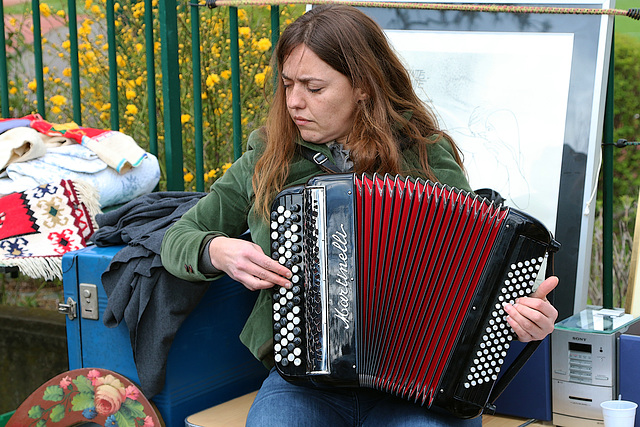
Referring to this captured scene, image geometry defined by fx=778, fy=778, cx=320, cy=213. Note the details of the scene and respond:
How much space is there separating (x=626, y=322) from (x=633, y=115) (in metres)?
1.86

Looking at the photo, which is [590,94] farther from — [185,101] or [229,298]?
[185,101]

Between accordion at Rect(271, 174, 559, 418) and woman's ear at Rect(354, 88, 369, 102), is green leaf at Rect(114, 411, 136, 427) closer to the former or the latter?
accordion at Rect(271, 174, 559, 418)

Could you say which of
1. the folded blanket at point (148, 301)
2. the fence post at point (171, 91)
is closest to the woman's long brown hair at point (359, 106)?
the folded blanket at point (148, 301)

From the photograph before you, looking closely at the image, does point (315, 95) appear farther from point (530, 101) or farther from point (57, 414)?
point (57, 414)

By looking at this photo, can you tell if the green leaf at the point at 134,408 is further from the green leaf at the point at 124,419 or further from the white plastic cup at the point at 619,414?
the white plastic cup at the point at 619,414

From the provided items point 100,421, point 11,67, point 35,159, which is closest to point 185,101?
point 35,159

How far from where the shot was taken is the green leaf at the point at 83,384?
2.25m

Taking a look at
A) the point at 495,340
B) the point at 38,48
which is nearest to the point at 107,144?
the point at 38,48

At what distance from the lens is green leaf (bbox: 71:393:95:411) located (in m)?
2.26

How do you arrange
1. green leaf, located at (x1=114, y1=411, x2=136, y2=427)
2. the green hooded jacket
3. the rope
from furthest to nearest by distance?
the rope < green leaf, located at (x1=114, y1=411, x2=136, y2=427) < the green hooded jacket

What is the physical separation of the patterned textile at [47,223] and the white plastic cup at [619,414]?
1698mm

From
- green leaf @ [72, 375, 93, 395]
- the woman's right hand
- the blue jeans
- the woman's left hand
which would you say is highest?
the woman's right hand

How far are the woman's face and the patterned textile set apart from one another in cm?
100

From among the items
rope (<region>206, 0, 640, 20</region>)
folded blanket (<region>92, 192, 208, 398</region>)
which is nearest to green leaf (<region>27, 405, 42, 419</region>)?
folded blanket (<region>92, 192, 208, 398</region>)
